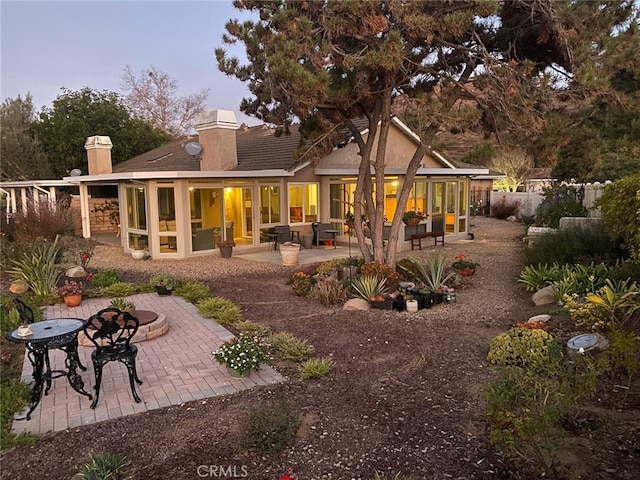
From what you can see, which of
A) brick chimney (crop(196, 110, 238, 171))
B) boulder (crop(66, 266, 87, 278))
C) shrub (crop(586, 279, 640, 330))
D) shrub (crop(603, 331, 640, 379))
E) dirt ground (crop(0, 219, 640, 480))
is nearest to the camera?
dirt ground (crop(0, 219, 640, 480))

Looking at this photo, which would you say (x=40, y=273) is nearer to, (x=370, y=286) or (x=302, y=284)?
(x=302, y=284)

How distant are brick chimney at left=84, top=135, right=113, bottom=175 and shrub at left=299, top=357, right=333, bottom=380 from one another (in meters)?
16.7

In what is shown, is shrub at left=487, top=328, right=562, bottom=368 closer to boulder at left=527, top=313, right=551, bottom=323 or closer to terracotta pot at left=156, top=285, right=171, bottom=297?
boulder at left=527, top=313, right=551, bottom=323

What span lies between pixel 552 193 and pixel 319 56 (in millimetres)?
11246

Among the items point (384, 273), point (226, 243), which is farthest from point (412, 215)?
point (384, 273)

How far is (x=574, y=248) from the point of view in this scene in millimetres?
9406

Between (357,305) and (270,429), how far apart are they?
4576 millimetres

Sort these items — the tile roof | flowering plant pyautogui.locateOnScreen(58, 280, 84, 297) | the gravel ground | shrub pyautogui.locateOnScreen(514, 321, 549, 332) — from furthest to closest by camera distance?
the tile roof, the gravel ground, flowering plant pyautogui.locateOnScreen(58, 280, 84, 297), shrub pyautogui.locateOnScreen(514, 321, 549, 332)

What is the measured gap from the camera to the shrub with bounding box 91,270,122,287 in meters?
10.1

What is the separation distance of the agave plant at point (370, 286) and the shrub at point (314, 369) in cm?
302

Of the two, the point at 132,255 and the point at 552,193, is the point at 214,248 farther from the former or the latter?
the point at 552,193

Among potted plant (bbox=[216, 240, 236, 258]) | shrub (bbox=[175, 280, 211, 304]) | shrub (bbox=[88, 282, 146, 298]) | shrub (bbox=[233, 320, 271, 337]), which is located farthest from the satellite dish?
shrub (bbox=[233, 320, 271, 337])

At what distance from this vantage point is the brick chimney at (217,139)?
1499cm

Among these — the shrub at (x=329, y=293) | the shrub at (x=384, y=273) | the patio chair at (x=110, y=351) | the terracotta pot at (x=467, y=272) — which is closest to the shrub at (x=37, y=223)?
the shrub at (x=329, y=293)
